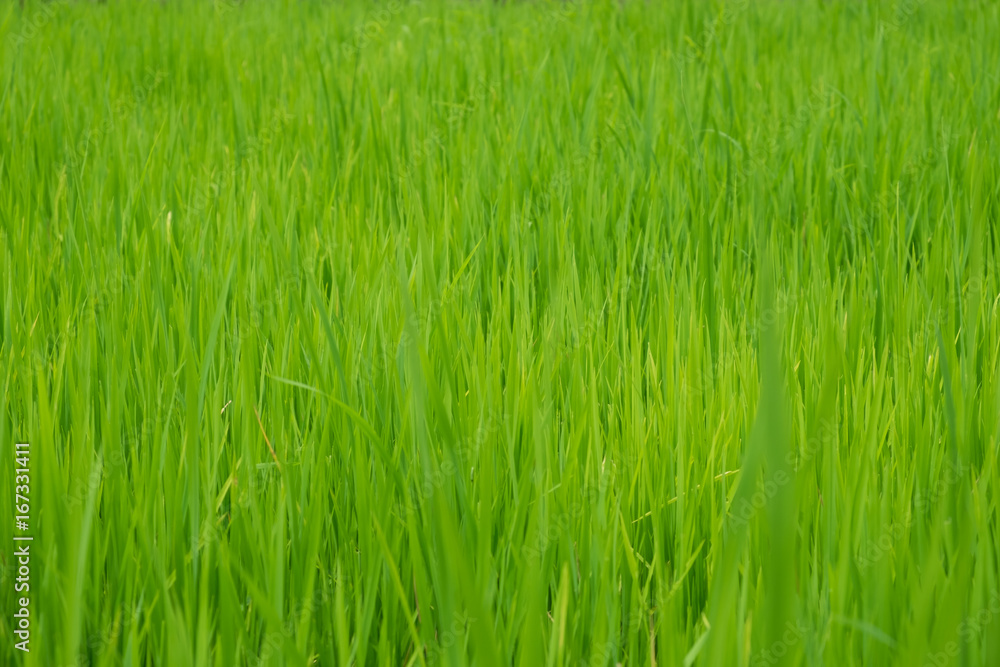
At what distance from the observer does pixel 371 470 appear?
888mm

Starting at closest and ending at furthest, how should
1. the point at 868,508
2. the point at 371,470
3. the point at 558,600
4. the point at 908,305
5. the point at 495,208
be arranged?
the point at 558,600
the point at 868,508
the point at 371,470
the point at 908,305
the point at 495,208

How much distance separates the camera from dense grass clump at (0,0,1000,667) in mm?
658

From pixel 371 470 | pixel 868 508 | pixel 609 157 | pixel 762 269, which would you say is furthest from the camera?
pixel 609 157

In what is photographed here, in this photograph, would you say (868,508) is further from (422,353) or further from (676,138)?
(676,138)

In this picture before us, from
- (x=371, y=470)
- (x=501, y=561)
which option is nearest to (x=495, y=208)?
(x=371, y=470)

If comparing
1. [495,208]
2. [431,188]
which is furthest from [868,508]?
[431,188]

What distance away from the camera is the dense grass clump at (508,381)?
0.66 meters

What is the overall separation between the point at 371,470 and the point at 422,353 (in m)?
0.17

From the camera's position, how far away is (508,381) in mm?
935

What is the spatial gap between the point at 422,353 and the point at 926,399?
23.3 inches

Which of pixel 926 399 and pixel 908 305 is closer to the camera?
pixel 926 399

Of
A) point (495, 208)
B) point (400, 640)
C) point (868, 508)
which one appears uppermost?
point (495, 208)

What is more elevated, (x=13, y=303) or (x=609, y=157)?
(x=609, y=157)

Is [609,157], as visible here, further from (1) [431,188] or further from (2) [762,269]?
(2) [762,269]
